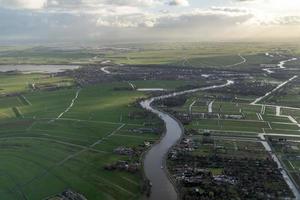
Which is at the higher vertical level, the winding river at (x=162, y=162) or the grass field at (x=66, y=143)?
the grass field at (x=66, y=143)

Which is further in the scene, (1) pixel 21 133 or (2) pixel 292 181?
(1) pixel 21 133

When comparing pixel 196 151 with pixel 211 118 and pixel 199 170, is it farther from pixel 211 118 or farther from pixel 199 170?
pixel 211 118

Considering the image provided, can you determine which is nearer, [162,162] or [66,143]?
[162,162]

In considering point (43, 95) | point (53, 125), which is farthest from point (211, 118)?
point (43, 95)

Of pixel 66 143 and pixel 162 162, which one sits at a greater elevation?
pixel 66 143

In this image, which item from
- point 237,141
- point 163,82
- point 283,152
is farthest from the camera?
point 163,82

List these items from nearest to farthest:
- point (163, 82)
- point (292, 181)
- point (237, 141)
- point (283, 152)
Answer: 1. point (292, 181)
2. point (283, 152)
3. point (237, 141)
4. point (163, 82)

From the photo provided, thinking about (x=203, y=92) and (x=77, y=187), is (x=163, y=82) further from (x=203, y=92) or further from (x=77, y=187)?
(x=77, y=187)

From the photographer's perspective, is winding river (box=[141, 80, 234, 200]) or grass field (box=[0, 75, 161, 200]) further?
grass field (box=[0, 75, 161, 200])
